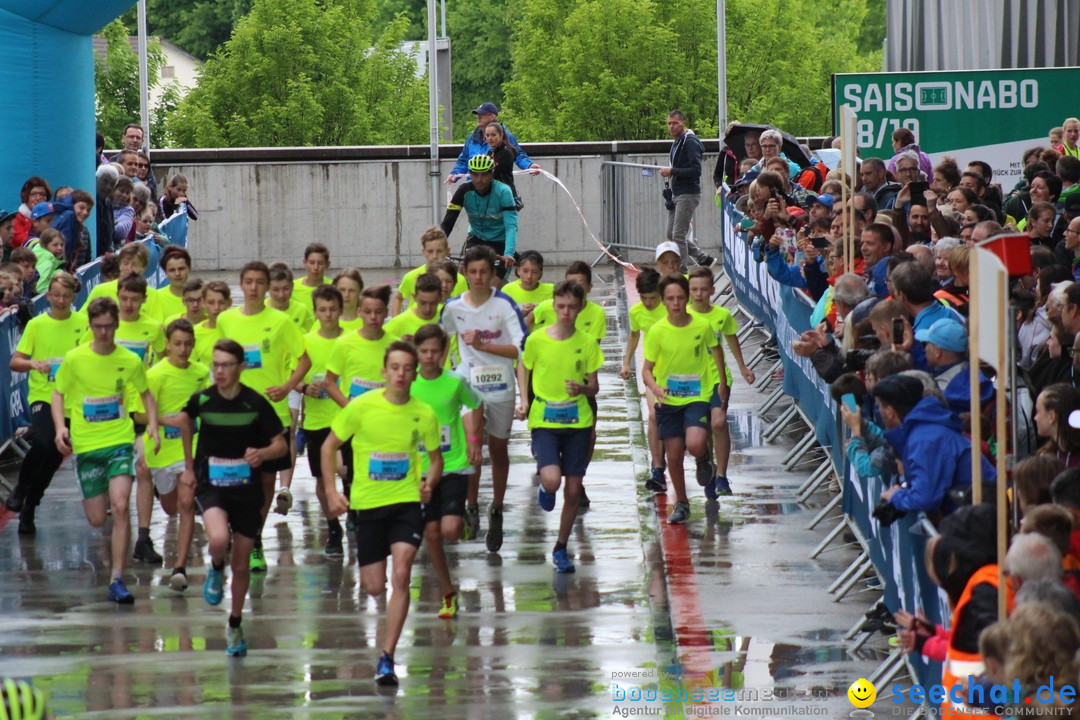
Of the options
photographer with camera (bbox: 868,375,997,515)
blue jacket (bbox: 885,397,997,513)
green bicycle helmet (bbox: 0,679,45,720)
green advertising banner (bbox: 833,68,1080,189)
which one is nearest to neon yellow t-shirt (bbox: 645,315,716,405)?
photographer with camera (bbox: 868,375,997,515)

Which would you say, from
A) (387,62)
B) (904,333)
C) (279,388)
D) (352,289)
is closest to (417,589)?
(279,388)

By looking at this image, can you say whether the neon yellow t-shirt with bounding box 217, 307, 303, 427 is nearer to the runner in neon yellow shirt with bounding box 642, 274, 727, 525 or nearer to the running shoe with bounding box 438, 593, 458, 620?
the running shoe with bounding box 438, 593, 458, 620

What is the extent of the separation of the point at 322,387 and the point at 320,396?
95mm

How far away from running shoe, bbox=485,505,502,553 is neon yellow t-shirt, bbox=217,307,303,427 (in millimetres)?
1508

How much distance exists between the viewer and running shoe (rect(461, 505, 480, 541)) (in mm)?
11922

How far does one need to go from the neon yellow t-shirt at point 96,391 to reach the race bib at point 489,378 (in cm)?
217

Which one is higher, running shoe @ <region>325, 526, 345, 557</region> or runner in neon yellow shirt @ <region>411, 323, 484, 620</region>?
runner in neon yellow shirt @ <region>411, 323, 484, 620</region>

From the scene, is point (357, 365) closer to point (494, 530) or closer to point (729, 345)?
point (494, 530)

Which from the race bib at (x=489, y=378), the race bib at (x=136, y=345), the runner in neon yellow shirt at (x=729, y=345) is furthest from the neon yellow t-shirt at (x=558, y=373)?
the race bib at (x=136, y=345)

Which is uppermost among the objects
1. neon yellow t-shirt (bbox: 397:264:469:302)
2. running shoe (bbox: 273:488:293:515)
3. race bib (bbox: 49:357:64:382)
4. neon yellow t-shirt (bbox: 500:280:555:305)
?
neon yellow t-shirt (bbox: 397:264:469:302)

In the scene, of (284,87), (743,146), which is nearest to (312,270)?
(743,146)

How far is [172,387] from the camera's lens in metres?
10.8

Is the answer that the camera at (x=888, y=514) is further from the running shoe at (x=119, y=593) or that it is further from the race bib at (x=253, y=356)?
the race bib at (x=253, y=356)

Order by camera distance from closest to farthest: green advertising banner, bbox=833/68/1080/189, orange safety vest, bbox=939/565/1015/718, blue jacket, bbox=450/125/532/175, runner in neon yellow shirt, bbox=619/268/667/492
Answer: orange safety vest, bbox=939/565/1015/718, runner in neon yellow shirt, bbox=619/268/667/492, blue jacket, bbox=450/125/532/175, green advertising banner, bbox=833/68/1080/189
